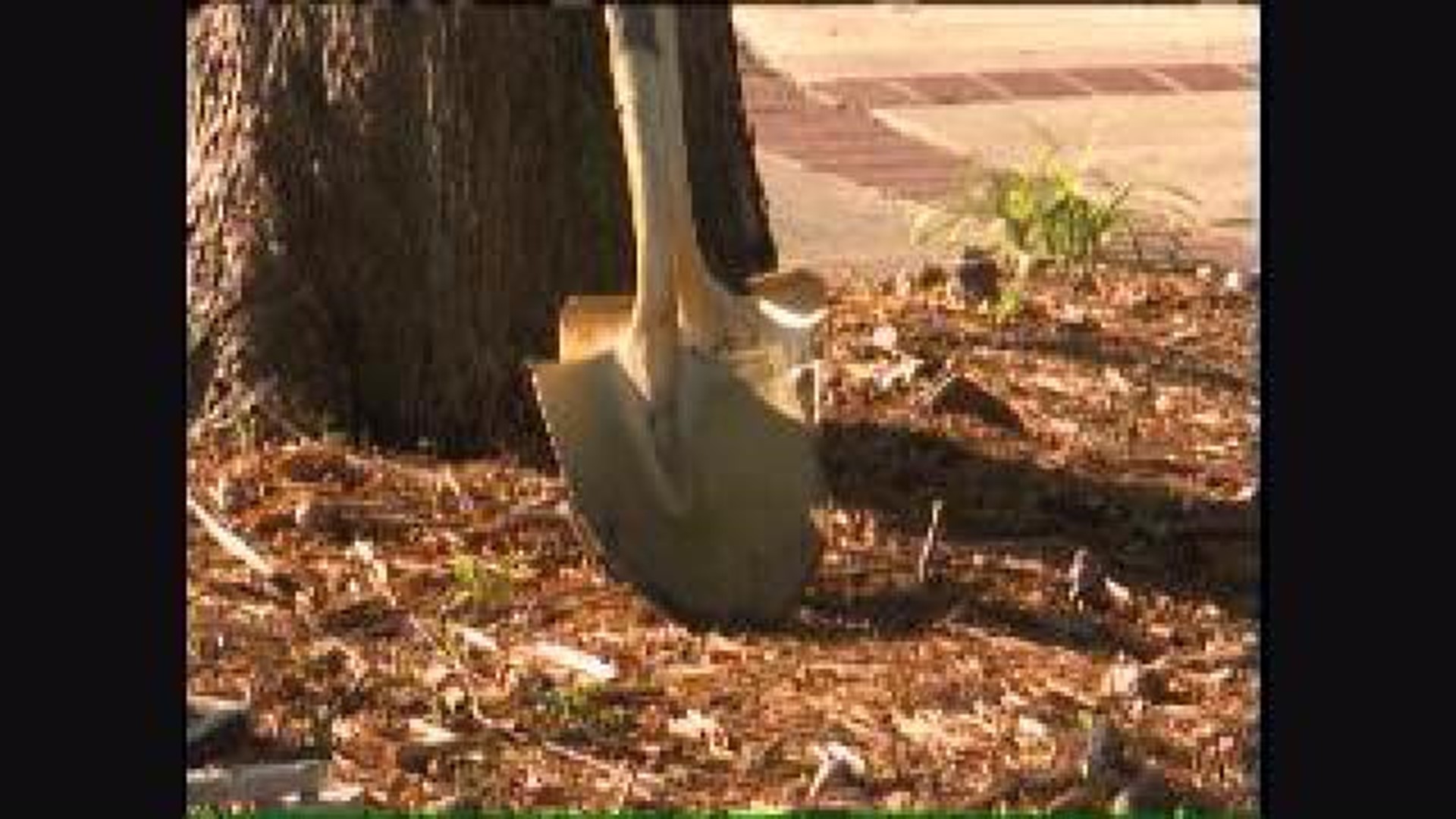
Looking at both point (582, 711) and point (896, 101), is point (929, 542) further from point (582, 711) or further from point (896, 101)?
point (896, 101)

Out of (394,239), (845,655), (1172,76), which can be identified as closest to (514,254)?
(394,239)

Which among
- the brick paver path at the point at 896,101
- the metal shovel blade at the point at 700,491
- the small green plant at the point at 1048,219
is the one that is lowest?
the metal shovel blade at the point at 700,491

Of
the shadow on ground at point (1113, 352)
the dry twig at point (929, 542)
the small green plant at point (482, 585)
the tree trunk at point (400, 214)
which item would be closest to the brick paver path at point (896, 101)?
the shadow on ground at point (1113, 352)

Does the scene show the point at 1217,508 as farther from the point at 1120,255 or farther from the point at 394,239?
the point at 1120,255

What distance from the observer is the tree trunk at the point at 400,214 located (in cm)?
→ 479

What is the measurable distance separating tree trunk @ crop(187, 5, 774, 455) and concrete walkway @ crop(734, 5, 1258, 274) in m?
1.77

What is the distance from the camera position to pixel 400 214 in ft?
15.9

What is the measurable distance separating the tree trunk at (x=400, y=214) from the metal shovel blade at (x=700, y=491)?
603 millimetres

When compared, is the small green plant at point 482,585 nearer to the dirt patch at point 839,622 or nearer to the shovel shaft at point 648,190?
the dirt patch at point 839,622

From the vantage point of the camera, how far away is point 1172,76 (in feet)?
30.2

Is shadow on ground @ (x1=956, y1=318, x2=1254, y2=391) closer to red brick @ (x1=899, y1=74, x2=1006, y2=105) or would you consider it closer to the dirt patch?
the dirt patch

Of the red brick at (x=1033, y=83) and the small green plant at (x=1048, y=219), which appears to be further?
the red brick at (x=1033, y=83)

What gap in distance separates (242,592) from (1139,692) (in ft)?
4.28

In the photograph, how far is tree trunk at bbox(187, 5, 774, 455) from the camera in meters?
4.79
